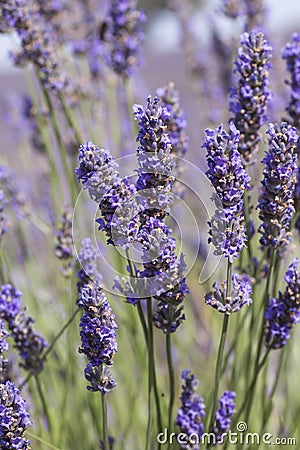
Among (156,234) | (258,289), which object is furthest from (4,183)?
(156,234)

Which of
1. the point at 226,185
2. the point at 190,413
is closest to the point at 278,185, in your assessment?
the point at 226,185

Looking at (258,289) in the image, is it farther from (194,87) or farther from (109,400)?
(194,87)

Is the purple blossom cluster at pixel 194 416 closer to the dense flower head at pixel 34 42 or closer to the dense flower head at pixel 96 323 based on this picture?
the dense flower head at pixel 96 323

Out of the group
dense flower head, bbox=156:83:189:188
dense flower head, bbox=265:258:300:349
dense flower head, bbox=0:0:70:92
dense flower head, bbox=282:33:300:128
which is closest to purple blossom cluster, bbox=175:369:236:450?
dense flower head, bbox=265:258:300:349

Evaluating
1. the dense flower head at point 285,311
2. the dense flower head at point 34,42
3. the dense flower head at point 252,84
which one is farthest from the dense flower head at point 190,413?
the dense flower head at point 34,42

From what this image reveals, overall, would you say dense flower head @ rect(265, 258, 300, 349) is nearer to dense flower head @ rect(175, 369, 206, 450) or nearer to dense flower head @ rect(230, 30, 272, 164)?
dense flower head @ rect(175, 369, 206, 450)
